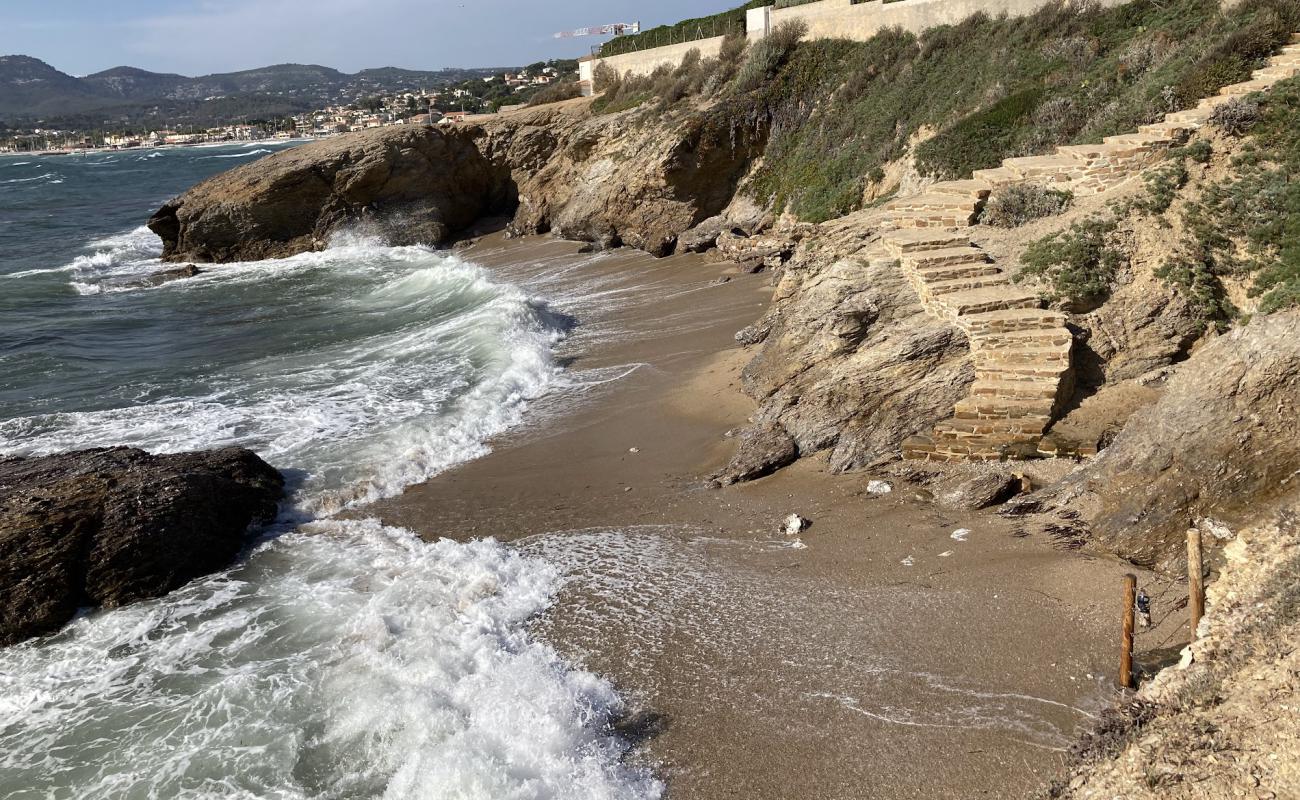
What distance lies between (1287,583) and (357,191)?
2930cm

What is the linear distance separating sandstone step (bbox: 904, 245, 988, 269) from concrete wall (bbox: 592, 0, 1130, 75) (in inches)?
473

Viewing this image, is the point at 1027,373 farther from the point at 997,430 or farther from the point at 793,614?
the point at 793,614

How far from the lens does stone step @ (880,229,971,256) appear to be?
10.8m

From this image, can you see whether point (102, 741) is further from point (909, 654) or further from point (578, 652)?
point (909, 654)

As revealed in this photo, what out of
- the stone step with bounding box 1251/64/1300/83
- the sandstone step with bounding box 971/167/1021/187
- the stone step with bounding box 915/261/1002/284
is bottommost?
the stone step with bounding box 915/261/1002/284

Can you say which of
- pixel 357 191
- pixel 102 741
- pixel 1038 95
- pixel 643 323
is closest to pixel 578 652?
pixel 102 741

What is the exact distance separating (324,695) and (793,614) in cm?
387

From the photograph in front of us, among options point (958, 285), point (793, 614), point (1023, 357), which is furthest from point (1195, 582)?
point (958, 285)

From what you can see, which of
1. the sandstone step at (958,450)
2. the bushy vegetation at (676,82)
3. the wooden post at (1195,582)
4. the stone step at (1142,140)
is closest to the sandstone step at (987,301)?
the sandstone step at (958,450)

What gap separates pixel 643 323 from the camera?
16.5 m

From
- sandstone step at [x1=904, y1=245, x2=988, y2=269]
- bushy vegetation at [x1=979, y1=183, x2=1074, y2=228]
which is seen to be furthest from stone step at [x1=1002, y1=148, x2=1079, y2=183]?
sandstone step at [x1=904, y1=245, x2=988, y2=269]

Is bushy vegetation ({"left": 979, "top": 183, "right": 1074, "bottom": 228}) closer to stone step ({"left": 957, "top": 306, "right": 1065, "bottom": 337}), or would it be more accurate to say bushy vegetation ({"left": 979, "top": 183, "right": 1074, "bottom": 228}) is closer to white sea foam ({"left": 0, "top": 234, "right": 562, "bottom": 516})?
stone step ({"left": 957, "top": 306, "right": 1065, "bottom": 337})

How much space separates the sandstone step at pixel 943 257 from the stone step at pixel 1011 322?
4.44 ft

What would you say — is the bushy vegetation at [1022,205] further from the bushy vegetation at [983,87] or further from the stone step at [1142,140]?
the bushy vegetation at [983,87]
